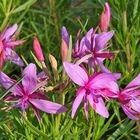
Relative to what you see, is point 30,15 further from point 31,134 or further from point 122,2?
point 31,134

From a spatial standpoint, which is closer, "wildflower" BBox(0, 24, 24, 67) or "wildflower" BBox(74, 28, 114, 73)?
"wildflower" BBox(74, 28, 114, 73)

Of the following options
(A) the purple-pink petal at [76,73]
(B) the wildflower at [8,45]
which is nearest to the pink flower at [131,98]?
(A) the purple-pink petal at [76,73]

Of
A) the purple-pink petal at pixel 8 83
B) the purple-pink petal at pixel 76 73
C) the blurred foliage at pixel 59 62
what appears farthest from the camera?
the blurred foliage at pixel 59 62

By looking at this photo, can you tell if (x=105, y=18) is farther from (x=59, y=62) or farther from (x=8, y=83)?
(x=59, y=62)

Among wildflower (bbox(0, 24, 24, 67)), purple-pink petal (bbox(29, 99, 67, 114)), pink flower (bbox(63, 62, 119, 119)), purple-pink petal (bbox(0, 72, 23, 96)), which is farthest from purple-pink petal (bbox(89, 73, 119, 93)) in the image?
wildflower (bbox(0, 24, 24, 67))

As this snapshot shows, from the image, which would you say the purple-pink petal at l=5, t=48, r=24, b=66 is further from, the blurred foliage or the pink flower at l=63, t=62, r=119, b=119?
the pink flower at l=63, t=62, r=119, b=119

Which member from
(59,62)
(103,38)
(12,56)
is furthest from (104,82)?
(59,62)

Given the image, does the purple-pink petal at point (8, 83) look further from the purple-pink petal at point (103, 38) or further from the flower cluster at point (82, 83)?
the purple-pink petal at point (103, 38)

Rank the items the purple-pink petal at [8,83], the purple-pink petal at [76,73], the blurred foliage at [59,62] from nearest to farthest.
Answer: the purple-pink petal at [76,73], the purple-pink petal at [8,83], the blurred foliage at [59,62]
